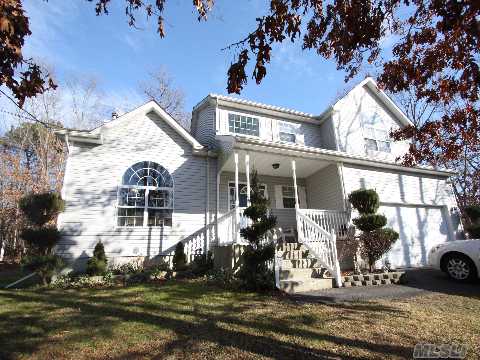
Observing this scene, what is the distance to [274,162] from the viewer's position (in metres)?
11.9

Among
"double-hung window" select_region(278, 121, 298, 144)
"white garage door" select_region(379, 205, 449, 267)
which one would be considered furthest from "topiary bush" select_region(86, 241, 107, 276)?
"white garage door" select_region(379, 205, 449, 267)

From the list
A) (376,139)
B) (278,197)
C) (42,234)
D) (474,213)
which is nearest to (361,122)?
(376,139)

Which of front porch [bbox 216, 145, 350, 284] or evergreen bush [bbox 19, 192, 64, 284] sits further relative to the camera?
front porch [bbox 216, 145, 350, 284]

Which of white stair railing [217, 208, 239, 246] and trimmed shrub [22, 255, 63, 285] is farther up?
white stair railing [217, 208, 239, 246]

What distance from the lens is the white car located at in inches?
303

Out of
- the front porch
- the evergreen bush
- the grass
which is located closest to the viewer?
the grass

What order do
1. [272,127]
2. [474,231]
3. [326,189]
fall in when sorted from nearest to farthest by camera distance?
[474,231], [326,189], [272,127]

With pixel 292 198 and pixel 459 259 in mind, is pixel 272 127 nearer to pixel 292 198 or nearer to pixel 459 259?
pixel 292 198

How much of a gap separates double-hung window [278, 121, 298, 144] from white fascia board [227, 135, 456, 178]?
3.21 meters

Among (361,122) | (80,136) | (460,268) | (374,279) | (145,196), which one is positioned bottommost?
(374,279)

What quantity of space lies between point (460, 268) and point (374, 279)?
2259 millimetres

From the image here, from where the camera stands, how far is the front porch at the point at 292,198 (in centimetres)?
910

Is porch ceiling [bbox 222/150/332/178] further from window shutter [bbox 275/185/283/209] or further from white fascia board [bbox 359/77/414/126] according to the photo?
white fascia board [bbox 359/77/414/126]

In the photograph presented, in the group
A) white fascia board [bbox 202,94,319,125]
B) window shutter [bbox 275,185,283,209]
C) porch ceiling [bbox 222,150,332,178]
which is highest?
white fascia board [bbox 202,94,319,125]
